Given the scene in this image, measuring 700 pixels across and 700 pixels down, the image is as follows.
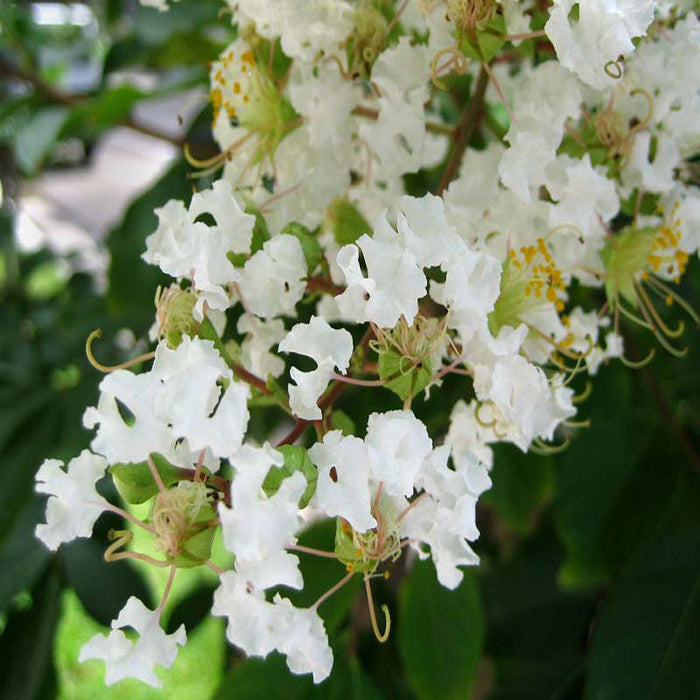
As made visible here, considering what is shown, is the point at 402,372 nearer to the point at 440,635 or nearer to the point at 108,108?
the point at 440,635

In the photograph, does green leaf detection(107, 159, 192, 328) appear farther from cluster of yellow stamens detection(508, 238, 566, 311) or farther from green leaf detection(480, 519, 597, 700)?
green leaf detection(480, 519, 597, 700)

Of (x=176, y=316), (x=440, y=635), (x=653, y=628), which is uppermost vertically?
(x=176, y=316)

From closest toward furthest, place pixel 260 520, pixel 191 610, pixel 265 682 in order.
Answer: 1. pixel 260 520
2. pixel 265 682
3. pixel 191 610

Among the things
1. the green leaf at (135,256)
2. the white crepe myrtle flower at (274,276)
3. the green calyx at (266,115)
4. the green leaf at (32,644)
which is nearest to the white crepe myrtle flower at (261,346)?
the white crepe myrtle flower at (274,276)

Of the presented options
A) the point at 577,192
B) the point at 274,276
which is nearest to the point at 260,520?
the point at 274,276

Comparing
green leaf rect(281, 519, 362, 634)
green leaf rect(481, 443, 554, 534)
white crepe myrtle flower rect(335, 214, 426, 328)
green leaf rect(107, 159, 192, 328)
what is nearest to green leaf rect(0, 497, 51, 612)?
green leaf rect(107, 159, 192, 328)

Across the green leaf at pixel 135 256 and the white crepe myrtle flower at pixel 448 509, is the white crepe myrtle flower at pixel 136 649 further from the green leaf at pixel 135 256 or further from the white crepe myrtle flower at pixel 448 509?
the green leaf at pixel 135 256

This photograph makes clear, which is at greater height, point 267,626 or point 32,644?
point 267,626
